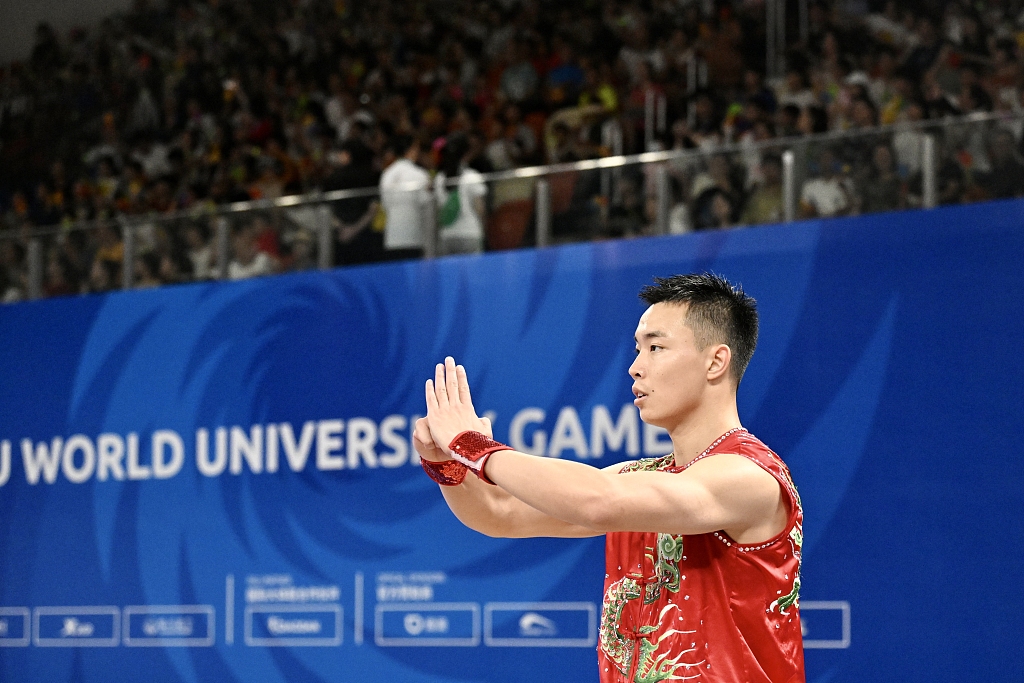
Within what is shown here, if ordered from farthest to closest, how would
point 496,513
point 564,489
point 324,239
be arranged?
1. point 324,239
2. point 496,513
3. point 564,489

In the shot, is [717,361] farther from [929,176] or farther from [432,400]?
[929,176]

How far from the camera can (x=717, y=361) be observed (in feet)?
8.87

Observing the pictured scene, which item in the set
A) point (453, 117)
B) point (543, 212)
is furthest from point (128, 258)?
point (453, 117)

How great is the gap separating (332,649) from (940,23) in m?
5.15

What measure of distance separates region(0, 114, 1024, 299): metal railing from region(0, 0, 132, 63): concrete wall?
614cm

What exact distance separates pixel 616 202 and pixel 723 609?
3992 mm

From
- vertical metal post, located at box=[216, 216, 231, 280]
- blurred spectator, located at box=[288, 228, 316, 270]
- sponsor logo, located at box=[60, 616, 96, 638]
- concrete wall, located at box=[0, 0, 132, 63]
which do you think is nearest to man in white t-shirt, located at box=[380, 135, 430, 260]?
blurred spectator, located at box=[288, 228, 316, 270]

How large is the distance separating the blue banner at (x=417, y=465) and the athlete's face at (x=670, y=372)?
296 centimetres

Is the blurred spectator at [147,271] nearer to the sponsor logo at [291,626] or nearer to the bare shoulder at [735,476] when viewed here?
the sponsor logo at [291,626]

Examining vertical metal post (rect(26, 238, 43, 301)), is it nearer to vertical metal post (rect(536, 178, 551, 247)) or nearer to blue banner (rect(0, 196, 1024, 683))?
blue banner (rect(0, 196, 1024, 683))

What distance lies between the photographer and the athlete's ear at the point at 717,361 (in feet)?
8.84

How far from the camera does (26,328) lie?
779 centimetres

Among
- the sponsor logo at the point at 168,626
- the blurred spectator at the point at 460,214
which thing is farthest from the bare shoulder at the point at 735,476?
the sponsor logo at the point at 168,626

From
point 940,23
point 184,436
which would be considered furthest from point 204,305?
point 940,23
